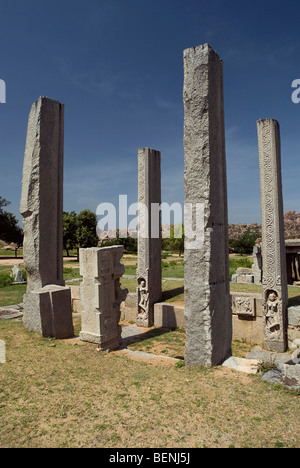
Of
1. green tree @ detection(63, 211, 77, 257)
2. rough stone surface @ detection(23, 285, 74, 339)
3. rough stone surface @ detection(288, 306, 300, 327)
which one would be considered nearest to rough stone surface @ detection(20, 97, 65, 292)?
rough stone surface @ detection(23, 285, 74, 339)

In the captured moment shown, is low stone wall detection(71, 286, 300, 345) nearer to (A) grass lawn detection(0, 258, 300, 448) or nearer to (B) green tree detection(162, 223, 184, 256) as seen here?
(A) grass lawn detection(0, 258, 300, 448)

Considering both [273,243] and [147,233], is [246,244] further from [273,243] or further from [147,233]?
[273,243]

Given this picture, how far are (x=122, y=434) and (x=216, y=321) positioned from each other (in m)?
1.99

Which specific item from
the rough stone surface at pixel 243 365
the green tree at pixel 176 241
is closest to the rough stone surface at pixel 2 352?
the rough stone surface at pixel 243 365

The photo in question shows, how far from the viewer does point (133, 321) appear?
32.2ft

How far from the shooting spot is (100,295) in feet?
18.0

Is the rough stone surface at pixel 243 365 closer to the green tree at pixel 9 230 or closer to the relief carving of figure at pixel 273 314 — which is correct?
the relief carving of figure at pixel 273 314

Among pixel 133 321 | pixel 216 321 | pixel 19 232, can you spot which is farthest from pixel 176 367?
pixel 19 232

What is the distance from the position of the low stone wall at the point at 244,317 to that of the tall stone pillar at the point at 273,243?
235 mm

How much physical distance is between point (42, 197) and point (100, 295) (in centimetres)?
238

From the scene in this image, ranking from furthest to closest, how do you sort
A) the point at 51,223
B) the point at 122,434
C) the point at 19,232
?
1. the point at 19,232
2. the point at 51,223
3. the point at 122,434

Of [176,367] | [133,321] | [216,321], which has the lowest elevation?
[133,321]
